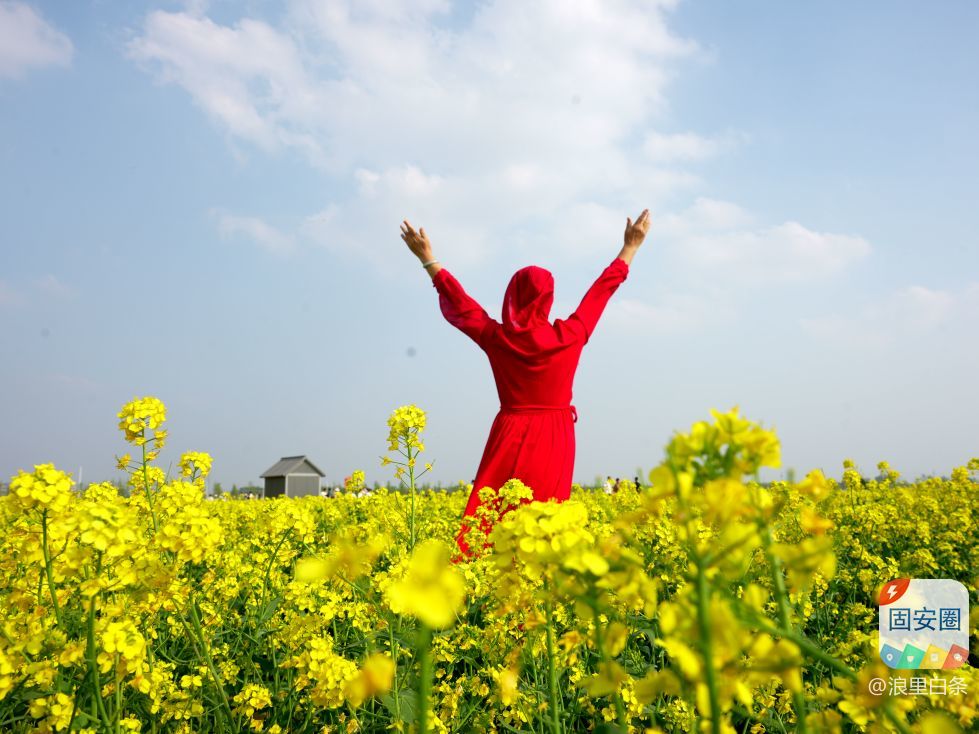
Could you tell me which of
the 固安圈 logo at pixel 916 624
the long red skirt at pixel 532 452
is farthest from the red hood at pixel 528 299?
the 固安圈 logo at pixel 916 624

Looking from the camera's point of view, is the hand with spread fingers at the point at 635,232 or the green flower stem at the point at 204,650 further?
the hand with spread fingers at the point at 635,232

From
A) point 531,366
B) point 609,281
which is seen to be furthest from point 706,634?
point 609,281

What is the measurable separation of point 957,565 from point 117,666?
544cm

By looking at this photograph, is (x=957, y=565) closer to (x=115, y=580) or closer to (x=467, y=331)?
(x=467, y=331)

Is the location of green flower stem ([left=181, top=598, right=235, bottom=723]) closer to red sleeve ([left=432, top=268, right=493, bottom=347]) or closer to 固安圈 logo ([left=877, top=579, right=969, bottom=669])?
固安圈 logo ([left=877, top=579, right=969, bottom=669])

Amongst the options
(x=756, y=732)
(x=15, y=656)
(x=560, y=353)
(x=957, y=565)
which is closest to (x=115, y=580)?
(x=15, y=656)

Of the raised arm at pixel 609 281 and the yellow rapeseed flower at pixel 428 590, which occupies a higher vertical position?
the raised arm at pixel 609 281

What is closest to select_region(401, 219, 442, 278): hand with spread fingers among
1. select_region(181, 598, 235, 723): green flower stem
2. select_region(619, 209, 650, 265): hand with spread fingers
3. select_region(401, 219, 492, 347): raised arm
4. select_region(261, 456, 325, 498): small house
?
select_region(401, 219, 492, 347): raised arm

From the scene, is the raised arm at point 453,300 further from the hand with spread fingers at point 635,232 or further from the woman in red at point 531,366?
the hand with spread fingers at point 635,232

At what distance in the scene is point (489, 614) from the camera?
9.95 feet

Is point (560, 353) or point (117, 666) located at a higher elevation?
point (560, 353)

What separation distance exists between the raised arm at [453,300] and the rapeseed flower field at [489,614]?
1.59 meters

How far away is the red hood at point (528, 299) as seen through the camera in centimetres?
545

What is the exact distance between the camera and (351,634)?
3531 mm
